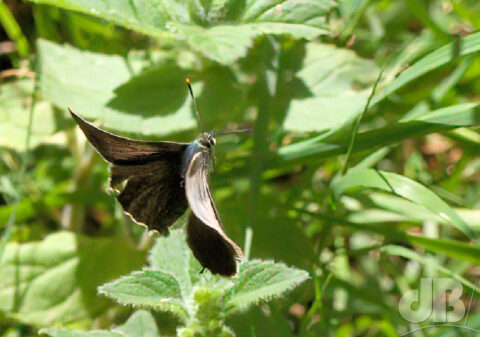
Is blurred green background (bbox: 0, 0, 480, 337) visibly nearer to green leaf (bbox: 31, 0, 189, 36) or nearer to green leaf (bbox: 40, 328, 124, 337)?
green leaf (bbox: 31, 0, 189, 36)

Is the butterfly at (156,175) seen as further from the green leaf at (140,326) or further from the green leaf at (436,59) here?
the green leaf at (436,59)

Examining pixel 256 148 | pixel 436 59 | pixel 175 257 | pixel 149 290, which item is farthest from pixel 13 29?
pixel 436 59

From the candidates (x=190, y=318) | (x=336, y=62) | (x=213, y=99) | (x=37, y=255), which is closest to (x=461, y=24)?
(x=336, y=62)

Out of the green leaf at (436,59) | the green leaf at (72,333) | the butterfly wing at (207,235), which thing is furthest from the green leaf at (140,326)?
the green leaf at (436,59)

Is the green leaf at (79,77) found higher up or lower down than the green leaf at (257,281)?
higher up

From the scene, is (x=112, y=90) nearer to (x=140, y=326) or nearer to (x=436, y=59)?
(x=140, y=326)

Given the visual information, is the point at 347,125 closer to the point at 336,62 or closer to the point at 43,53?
the point at 336,62

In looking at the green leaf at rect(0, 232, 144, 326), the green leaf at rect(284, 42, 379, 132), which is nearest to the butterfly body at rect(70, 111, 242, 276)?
the green leaf at rect(284, 42, 379, 132)
